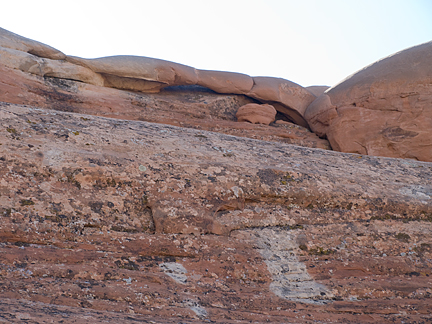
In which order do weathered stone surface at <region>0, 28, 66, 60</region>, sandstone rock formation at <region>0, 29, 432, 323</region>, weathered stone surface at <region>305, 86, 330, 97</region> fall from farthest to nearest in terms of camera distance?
1. weathered stone surface at <region>305, 86, 330, 97</region>
2. weathered stone surface at <region>0, 28, 66, 60</region>
3. sandstone rock formation at <region>0, 29, 432, 323</region>

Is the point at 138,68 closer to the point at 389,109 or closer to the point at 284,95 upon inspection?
the point at 284,95

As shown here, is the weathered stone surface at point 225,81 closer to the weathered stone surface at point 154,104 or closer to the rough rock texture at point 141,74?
the rough rock texture at point 141,74

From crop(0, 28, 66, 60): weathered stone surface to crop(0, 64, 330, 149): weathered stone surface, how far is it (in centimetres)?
85

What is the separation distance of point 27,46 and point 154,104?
3834mm

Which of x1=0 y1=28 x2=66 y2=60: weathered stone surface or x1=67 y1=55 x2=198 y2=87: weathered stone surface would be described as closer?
x1=0 y1=28 x2=66 y2=60: weathered stone surface

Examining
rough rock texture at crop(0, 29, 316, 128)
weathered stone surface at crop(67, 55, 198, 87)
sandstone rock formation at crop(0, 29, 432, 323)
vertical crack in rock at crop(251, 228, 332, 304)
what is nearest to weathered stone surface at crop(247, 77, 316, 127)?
rough rock texture at crop(0, 29, 316, 128)

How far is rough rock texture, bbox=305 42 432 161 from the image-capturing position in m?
10.3

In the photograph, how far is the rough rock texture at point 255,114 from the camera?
12.3 metres

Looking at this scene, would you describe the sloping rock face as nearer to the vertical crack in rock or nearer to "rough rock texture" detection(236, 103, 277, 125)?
the vertical crack in rock

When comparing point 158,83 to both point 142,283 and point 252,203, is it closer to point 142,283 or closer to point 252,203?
point 252,203

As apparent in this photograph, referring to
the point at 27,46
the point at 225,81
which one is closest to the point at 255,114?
the point at 225,81

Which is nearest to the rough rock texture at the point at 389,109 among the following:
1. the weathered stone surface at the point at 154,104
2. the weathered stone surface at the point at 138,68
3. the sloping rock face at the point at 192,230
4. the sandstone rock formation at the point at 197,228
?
the weathered stone surface at the point at 154,104

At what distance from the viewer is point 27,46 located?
9.98m

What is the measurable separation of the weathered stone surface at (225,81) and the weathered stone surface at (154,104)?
0.94 ft
